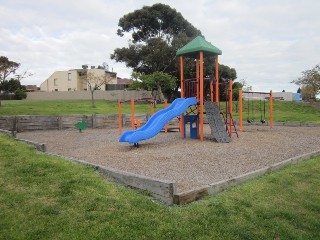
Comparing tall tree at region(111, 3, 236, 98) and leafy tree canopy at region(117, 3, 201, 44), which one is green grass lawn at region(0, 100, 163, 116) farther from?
Answer: leafy tree canopy at region(117, 3, 201, 44)

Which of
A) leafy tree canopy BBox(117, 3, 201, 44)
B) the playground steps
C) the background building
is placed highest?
leafy tree canopy BBox(117, 3, 201, 44)

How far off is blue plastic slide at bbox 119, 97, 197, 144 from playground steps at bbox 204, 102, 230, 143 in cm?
69

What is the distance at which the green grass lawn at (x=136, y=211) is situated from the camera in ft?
12.7

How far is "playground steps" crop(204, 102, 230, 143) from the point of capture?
11.8 m

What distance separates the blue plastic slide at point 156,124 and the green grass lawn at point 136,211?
4676mm

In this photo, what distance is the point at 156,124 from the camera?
11398mm

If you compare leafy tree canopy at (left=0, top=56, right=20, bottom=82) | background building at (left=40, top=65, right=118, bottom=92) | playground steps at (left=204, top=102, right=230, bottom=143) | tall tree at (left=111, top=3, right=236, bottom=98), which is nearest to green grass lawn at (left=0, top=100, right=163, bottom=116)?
leafy tree canopy at (left=0, top=56, right=20, bottom=82)

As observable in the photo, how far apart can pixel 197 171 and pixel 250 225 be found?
9.06ft

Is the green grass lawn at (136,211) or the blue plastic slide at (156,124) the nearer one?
the green grass lawn at (136,211)

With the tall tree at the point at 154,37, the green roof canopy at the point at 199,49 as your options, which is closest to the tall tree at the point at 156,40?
the tall tree at the point at 154,37

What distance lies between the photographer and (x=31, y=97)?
48938 millimetres

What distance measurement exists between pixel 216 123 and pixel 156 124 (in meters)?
2.60

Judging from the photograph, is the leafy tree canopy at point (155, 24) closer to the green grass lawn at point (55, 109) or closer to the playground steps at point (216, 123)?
the green grass lawn at point (55, 109)

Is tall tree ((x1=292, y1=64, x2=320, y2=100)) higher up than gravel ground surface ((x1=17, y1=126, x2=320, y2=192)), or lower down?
higher up
